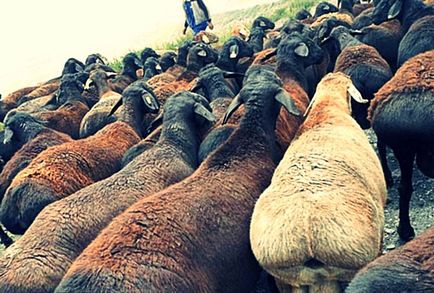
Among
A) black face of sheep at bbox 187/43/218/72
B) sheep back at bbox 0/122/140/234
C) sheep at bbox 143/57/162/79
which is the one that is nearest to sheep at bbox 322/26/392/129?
sheep back at bbox 0/122/140/234

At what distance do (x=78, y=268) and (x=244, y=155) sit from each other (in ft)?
6.88

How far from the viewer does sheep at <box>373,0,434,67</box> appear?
816cm

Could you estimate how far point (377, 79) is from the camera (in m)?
7.41

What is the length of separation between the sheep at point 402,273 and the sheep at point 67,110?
661cm

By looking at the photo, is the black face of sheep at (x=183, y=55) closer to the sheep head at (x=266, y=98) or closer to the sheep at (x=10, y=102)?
the sheep at (x=10, y=102)

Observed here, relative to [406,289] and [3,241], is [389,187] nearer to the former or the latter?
[406,289]

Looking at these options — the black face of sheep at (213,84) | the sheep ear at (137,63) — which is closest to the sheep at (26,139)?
the black face of sheep at (213,84)

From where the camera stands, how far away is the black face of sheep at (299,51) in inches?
335

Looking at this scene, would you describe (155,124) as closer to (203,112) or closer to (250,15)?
(203,112)

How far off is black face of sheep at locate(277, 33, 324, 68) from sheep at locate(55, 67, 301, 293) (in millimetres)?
2572

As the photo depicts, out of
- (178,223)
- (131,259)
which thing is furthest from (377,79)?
(131,259)

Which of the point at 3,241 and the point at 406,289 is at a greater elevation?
the point at 406,289

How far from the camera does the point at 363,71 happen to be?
7523mm

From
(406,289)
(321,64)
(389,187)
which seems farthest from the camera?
(321,64)
